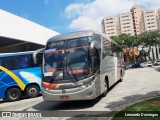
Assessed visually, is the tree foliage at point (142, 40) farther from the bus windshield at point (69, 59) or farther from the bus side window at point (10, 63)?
the bus windshield at point (69, 59)

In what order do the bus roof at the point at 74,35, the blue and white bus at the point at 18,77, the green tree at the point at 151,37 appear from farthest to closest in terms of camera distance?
1. the green tree at the point at 151,37
2. the blue and white bus at the point at 18,77
3. the bus roof at the point at 74,35

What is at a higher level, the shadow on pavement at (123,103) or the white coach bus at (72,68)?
the white coach bus at (72,68)

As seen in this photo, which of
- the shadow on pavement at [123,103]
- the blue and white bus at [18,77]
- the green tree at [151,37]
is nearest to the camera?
the shadow on pavement at [123,103]

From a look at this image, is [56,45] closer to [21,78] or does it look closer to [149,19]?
[21,78]

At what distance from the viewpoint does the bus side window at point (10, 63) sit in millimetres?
15461

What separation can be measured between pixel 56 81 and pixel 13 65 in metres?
6.07

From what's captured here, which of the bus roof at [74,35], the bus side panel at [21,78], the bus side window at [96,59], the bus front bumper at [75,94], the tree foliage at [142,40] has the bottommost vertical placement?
the bus front bumper at [75,94]

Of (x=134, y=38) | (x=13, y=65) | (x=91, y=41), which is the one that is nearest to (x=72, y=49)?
(x=91, y=41)

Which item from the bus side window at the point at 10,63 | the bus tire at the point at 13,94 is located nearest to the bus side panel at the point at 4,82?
the bus tire at the point at 13,94

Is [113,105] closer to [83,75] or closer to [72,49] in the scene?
[83,75]

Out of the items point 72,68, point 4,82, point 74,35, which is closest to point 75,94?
point 72,68

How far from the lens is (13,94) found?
1557 cm

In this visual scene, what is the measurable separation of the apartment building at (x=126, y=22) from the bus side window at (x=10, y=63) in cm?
11099

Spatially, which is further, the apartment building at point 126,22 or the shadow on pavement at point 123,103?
the apartment building at point 126,22
